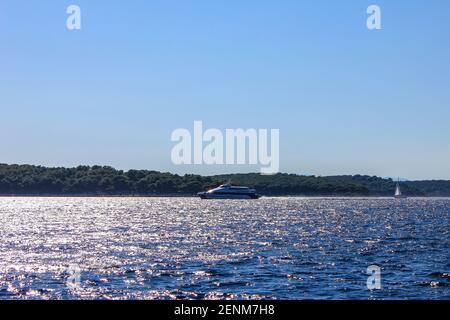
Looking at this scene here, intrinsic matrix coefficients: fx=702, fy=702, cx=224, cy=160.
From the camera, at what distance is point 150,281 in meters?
43.2

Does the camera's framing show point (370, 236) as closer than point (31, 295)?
No

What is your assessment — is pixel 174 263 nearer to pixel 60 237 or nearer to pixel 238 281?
pixel 238 281

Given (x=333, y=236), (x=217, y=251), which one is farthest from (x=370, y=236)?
(x=217, y=251)

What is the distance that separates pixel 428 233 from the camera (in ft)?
300

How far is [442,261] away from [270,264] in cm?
1457
